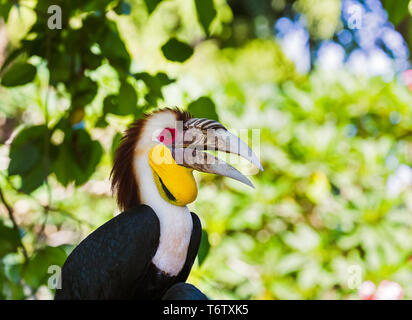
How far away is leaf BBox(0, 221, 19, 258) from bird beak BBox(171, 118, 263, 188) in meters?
0.41

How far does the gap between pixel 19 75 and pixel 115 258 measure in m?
0.45

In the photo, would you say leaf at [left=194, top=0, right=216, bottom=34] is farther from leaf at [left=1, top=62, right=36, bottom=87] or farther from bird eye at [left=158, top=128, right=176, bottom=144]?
leaf at [left=1, top=62, right=36, bottom=87]

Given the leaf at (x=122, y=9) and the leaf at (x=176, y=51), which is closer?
the leaf at (x=176, y=51)

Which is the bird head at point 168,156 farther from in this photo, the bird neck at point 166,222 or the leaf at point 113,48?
the leaf at point 113,48

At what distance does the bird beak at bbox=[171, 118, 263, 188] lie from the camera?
1.96ft

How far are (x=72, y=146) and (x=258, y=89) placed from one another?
224 centimetres

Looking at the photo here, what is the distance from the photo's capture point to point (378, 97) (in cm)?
269

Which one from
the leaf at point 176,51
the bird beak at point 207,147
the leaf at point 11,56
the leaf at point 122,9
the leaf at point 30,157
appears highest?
the leaf at point 122,9

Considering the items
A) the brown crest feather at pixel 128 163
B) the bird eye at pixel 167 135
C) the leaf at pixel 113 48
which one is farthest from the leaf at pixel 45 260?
the leaf at pixel 113 48

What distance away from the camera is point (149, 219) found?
645 millimetres

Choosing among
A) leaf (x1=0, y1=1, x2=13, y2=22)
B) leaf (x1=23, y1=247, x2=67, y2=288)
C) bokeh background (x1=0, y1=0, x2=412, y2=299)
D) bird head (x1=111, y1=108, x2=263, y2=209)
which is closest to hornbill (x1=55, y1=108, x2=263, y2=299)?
bird head (x1=111, y1=108, x2=263, y2=209)

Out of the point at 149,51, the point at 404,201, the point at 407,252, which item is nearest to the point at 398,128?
the point at 404,201

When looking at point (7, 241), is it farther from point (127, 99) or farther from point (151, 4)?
point (151, 4)

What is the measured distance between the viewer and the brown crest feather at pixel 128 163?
65 centimetres
